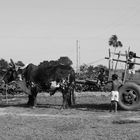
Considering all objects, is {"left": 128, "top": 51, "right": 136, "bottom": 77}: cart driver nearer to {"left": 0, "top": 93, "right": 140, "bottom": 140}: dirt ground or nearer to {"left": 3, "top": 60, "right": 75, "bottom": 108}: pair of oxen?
{"left": 0, "top": 93, "right": 140, "bottom": 140}: dirt ground

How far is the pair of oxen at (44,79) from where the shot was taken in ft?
56.5

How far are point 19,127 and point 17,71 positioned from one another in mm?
6803

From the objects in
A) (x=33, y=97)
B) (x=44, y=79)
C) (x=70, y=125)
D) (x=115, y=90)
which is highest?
A: (x=44, y=79)

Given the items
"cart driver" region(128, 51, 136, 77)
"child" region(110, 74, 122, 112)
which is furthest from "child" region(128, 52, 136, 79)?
"child" region(110, 74, 122, 112)

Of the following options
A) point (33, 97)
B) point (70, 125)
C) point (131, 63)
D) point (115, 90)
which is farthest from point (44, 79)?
point (70, 125)

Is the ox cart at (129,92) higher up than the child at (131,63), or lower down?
lower down

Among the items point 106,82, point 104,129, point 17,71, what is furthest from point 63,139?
point 17,71

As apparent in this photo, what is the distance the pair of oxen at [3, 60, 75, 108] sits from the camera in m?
17.2

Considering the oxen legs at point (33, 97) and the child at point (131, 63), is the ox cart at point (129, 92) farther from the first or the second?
the oxen legs at point (33, 97)

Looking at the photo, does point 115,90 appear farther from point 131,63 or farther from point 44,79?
point 44,79

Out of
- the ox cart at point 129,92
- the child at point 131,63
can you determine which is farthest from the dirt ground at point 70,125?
the child at point 131,63

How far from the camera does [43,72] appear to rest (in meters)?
17.4

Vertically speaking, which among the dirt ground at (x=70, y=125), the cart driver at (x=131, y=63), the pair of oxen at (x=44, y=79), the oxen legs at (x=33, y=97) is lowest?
the dirt ground at (x=70, y=125)

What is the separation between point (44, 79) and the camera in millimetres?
17391
